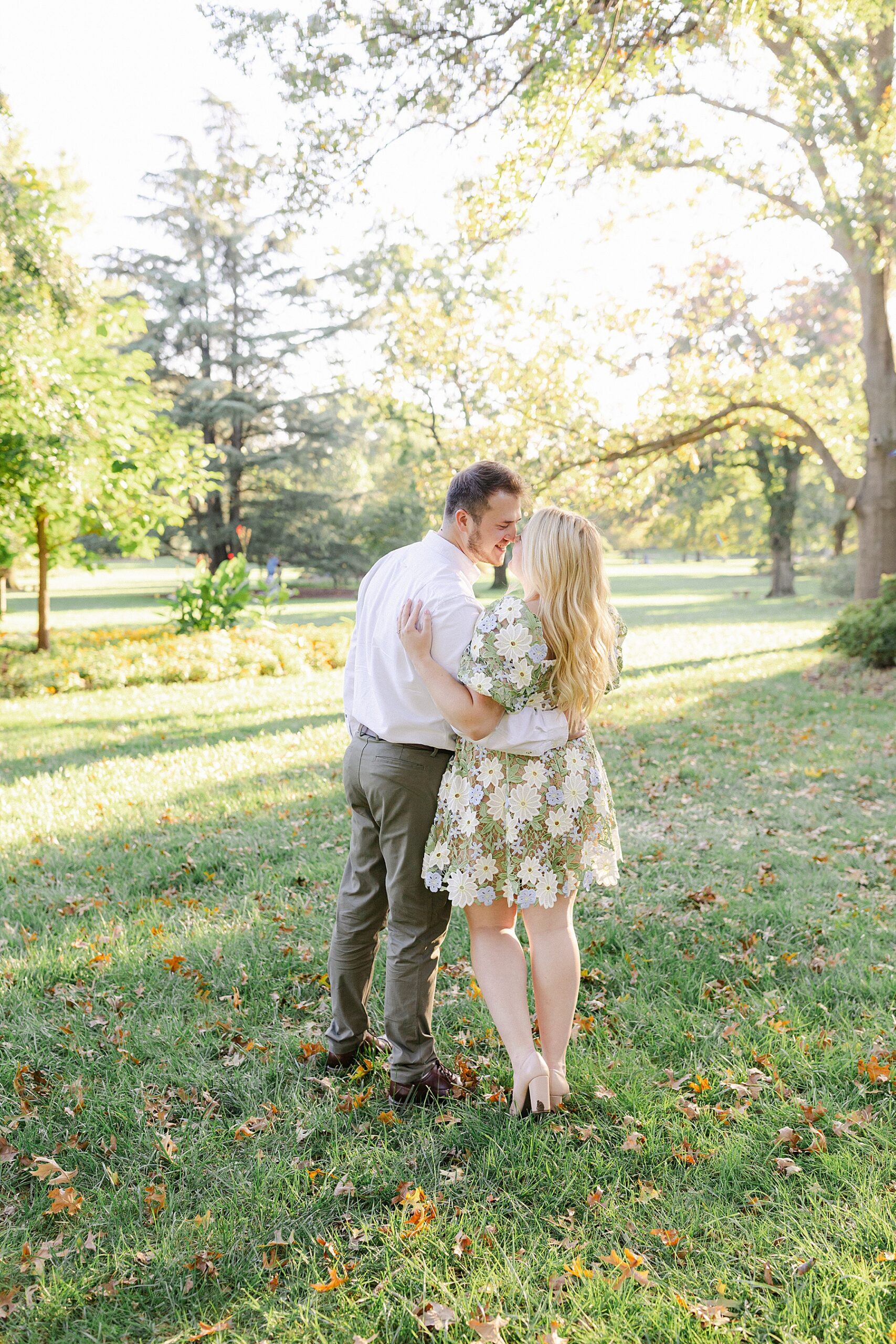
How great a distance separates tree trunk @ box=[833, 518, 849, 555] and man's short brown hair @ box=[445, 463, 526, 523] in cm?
3206

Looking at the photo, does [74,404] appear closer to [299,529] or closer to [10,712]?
[10,712]

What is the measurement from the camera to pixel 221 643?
13.1 meters

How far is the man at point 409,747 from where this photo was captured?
282cm

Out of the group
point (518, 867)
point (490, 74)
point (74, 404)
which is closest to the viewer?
point (518, 867)

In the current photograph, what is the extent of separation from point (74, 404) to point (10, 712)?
365cm

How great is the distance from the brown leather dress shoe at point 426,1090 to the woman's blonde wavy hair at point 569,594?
1.36 meters

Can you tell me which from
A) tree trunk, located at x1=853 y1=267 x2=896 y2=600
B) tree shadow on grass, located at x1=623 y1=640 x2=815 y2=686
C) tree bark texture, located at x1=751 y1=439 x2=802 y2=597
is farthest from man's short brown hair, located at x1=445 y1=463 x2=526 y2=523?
tree bark texture, located at x1=751 y1=439 x2=802 y2=597

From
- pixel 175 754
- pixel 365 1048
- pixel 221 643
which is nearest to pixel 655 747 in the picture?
pixel 175 754

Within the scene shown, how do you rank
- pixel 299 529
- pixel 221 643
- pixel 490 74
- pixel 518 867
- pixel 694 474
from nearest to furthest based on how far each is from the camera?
pixel 518 867
pixel 490 74
pixel 221 643
pixel 694 474
pixel 299 529

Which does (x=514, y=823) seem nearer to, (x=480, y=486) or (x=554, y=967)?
(x=554, y=967)

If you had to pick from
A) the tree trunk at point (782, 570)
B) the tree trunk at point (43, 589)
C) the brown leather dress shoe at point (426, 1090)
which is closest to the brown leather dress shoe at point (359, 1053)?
the brown leather dress shoe at point (426, 1090)

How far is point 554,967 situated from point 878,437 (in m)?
12.7

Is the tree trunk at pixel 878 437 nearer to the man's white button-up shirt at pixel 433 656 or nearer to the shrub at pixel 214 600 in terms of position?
the shrub at pixel 214 600

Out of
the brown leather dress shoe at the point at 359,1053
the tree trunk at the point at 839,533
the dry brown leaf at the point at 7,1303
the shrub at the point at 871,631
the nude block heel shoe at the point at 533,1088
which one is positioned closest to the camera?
the dry brown leaf at the point at 7,1303
